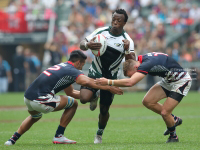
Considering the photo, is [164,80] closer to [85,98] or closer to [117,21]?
[117,21]

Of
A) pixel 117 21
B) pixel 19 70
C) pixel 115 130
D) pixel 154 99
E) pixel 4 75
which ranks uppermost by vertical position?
pixel 117 21

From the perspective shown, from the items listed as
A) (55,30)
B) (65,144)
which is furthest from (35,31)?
(65,144)

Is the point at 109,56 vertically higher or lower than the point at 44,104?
higher

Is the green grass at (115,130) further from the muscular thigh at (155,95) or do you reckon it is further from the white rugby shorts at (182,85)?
the white rugby shorts at (182,85)

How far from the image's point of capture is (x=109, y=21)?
2523cm

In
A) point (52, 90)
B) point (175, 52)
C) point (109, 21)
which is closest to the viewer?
point (52, 90)

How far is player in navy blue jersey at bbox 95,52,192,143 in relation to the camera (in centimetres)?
788

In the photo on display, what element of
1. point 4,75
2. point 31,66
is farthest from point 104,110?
point 4,75

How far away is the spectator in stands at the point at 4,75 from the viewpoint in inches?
933

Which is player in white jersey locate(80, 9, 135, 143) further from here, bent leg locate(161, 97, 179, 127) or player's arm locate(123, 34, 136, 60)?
bent leg locate(161, 97, 179, 127)

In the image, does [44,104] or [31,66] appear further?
[31,66]

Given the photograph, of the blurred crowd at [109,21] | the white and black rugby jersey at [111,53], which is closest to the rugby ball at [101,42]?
the white and black rugby jersey at [111,53]

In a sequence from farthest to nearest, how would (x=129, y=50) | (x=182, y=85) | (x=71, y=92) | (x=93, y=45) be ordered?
(x=71, y=92), (x=129, y=50), (x=182, y=85), (x=93, y=45)

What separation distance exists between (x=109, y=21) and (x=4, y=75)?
718 cm
